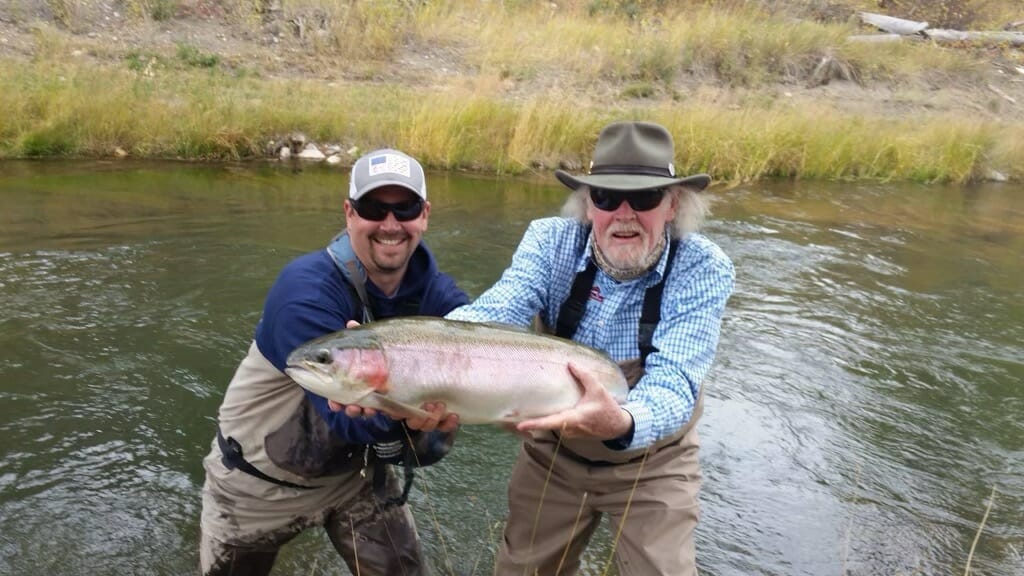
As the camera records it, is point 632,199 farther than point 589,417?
Yes

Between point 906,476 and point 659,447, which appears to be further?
point 906,476

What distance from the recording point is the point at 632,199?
3.01 metres

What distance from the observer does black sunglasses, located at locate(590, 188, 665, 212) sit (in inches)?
118

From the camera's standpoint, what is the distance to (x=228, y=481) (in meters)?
3.25

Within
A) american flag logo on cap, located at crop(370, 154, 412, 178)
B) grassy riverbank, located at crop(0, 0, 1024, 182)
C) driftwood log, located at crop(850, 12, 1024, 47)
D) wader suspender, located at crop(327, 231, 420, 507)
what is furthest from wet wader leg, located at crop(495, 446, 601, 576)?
driftwood log, located at crop(850, 12, 1024, 47)

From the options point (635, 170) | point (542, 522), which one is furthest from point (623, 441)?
point (635, 170)

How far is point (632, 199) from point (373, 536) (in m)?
1.76

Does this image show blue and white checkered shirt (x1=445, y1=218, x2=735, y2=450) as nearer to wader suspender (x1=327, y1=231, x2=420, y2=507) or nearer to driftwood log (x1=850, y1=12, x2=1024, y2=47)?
wader suspender (x1=327, y1=231, x2=420, y2=507)

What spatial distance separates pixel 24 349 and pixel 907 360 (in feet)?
24.3

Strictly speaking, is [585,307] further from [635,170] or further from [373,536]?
[373,536]

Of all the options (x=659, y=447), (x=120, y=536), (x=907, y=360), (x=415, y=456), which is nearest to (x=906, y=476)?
(x=907, y=360)

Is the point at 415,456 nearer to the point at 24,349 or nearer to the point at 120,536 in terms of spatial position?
the point at 120,536

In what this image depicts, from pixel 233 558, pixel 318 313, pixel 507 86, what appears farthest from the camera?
pixel 507 86

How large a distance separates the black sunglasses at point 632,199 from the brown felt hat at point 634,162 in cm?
4
